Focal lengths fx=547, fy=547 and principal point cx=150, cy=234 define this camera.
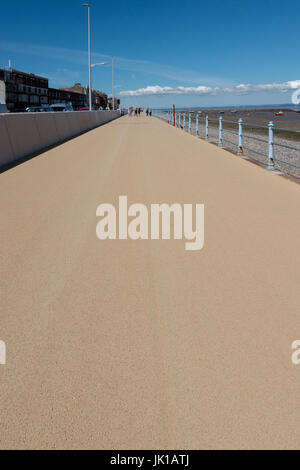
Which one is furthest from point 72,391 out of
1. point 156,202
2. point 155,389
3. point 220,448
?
point 156,202

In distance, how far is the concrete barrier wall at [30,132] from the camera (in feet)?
52.7

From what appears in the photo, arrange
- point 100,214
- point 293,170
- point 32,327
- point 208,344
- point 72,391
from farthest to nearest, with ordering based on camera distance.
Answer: point 293,170 → point 100,214 → point 32,327 → point 208,344 → point 72,391

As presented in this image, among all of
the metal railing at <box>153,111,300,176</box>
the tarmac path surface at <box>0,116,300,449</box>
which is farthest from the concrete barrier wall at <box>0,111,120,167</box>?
the tarmac path surface at <box>0,116,300,449</box>

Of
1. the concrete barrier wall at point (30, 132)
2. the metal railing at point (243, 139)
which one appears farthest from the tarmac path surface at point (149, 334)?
the concrete barrier wall at point (30, 132)

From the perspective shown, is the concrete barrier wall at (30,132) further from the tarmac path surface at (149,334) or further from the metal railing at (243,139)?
the tarmac path surface at (149,334)

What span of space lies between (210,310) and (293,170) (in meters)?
17.3

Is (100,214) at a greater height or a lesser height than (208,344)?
greater

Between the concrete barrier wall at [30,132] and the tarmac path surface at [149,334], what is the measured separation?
828cm

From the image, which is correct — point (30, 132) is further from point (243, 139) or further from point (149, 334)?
point (243, 139)

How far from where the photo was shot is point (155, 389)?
3.26 meters

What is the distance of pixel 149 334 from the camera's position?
4031 mm

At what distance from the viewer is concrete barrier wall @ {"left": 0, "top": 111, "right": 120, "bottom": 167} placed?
1608 centimetres

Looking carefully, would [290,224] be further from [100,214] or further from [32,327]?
[32,327]
